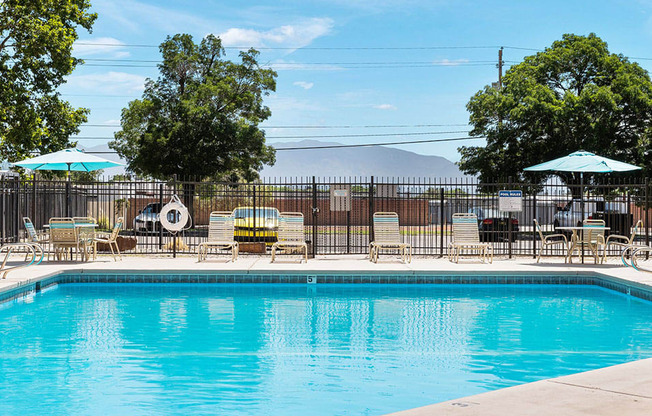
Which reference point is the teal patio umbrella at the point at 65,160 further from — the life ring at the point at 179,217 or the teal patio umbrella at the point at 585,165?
the teal patio umbrella at the point at 585,165

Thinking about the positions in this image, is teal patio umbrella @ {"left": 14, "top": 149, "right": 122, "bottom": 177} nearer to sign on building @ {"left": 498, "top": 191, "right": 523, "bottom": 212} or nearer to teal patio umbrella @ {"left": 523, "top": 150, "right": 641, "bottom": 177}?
sign on building @ {"left": 498, "top": 191, "right": 523, "bottom": 212}

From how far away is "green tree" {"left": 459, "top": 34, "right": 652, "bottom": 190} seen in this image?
23.0 meters

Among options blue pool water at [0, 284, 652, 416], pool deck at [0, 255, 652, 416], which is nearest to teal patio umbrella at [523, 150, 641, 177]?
pool deck at [0, 255, 652, 416]

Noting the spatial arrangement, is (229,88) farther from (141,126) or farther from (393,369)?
(393,369)

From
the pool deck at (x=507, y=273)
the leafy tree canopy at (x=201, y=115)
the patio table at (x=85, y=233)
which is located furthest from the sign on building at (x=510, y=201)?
the leafy tree canopy at (x=201, y=115)

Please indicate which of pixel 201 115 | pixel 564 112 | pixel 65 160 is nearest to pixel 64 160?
pixel 65 160

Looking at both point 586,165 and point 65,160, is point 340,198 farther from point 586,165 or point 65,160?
point 65,160

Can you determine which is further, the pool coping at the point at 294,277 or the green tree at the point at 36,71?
the green tree at the point at 36,71

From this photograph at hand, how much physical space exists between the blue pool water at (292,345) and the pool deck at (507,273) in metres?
0.50

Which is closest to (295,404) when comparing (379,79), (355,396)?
(355,396)

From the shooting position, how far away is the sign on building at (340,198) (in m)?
13.6

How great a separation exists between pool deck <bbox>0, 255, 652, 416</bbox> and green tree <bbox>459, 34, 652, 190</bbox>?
10.8 m

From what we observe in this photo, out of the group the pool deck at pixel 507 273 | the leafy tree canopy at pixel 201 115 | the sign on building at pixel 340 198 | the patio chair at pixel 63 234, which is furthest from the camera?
the leafy tree canopy at pixel 201 115

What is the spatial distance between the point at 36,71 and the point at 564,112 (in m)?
19.0
